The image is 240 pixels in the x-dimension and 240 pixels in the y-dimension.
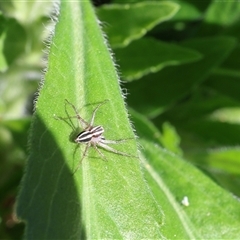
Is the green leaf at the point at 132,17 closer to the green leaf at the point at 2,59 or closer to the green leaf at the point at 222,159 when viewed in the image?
the green leaf at the point at 2,59

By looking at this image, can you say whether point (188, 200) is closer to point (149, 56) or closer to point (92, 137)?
point (92, 137)

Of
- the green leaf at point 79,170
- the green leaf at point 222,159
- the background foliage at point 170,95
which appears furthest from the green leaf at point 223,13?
the green leaf at point 79,170

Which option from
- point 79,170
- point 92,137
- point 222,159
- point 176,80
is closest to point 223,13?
point 176,80

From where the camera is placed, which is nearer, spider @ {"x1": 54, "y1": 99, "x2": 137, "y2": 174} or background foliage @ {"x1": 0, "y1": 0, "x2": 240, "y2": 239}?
spider @ {"x1": 54, "y1": 99, "x2": 137, "y2": 174}

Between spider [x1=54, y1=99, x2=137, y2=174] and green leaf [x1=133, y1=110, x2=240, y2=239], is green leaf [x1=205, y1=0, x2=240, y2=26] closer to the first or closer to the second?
green leaf [x1=133, y1=110, x2=240, y2=239]

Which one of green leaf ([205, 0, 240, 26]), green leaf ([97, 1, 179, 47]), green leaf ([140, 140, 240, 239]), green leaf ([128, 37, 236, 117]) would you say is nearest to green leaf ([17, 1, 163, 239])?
green leaf ([140, 140, 240, 239])
